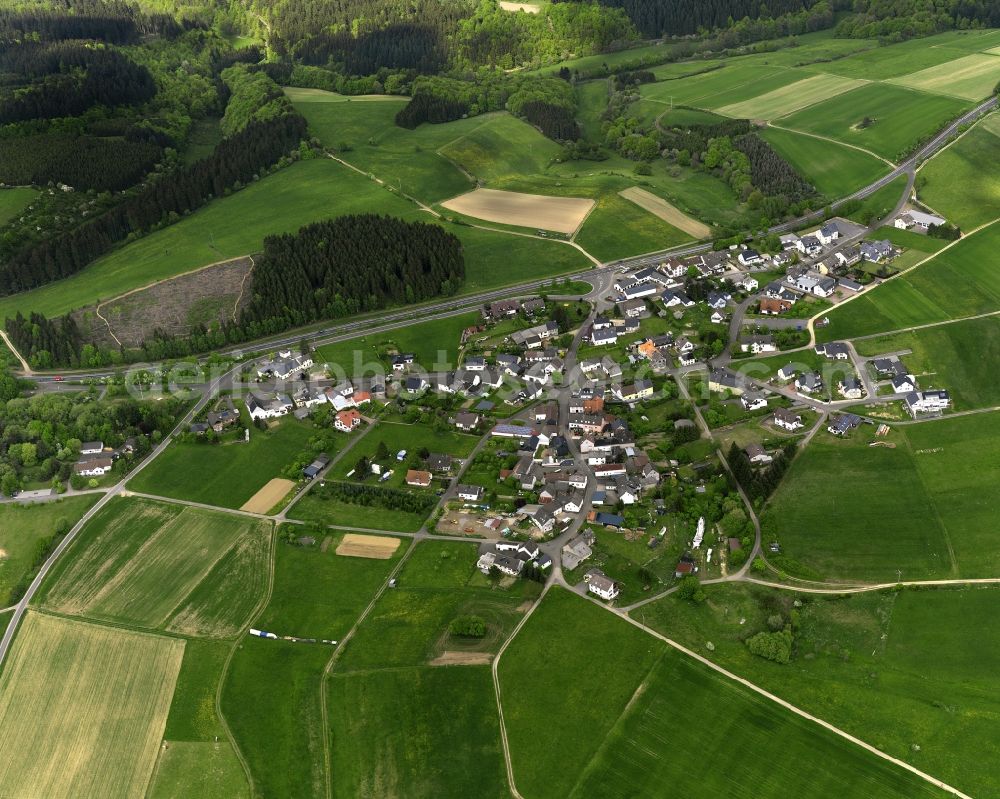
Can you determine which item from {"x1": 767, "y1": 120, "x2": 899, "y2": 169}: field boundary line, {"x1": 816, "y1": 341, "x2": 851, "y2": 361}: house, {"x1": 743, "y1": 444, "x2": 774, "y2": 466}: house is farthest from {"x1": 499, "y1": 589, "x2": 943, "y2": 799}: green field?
{"x1": 767, "y1": 120, "x2": 899, "y2": 169}: field boundary line

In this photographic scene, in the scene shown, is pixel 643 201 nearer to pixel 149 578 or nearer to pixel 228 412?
pixel 228 412

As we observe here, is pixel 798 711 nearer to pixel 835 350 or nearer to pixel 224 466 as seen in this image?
pixel 835 350

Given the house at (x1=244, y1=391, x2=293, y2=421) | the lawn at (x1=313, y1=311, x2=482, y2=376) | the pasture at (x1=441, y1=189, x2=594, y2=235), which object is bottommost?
the house at (x1=244, y1=391, x2=293, y2=421)

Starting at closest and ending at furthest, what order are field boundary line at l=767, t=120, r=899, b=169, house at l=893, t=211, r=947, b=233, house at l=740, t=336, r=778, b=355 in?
house at l=740, t=336, r=778, b=355 < house at l=893, t=211, r=947, b=233 < field boundary line at l=767, t=120, r=899, b=169

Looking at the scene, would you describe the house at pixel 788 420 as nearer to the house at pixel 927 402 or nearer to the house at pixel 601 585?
the house at pixel 927 402

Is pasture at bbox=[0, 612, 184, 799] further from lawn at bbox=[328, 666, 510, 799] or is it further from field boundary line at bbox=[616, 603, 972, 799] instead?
field boundary line at bbox=[616, 603, 972, 799]

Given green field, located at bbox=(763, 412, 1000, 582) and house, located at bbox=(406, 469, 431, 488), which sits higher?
green field, located at bbox=(763, 412, 1000, 582)

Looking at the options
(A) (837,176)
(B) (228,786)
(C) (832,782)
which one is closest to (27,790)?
(B) (228,786)

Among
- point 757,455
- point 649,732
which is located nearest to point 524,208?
point 757,455
